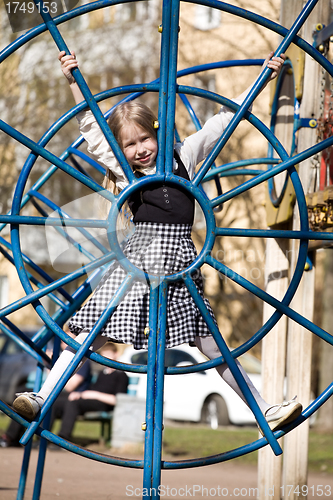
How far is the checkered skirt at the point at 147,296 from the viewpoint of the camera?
6.86 feet

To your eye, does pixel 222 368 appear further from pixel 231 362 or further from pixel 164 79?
pixel 164 79

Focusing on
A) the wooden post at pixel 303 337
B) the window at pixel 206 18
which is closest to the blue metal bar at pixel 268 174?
the wooden post at pixel 303 337

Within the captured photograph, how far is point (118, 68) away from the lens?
11047 millimetres

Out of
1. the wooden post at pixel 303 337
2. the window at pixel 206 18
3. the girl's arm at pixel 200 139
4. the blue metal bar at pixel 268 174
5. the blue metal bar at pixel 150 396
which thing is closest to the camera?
the blue metal bar at pixel 150 396

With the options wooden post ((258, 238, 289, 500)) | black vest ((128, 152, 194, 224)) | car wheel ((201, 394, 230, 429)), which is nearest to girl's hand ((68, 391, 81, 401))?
car wheel ((201, 394, 230, 429))

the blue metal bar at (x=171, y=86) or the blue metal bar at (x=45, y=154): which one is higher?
the blue metal bar at (x=171, y=86)

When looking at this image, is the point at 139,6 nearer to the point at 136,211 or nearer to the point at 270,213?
the point at 270,213

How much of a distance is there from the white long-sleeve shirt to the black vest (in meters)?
0.14

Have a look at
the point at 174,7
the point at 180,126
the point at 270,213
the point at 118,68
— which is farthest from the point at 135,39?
the point at 174,7

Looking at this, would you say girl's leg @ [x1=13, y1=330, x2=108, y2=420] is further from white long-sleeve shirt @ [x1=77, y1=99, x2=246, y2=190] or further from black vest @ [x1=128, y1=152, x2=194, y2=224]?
white long-sleeve shirt @ [x1=77, y1=99, x2=246, y2=190]

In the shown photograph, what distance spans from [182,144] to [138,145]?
0.68ft

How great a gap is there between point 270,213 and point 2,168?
23.8ft

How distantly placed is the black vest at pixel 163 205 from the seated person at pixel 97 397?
4.64 m

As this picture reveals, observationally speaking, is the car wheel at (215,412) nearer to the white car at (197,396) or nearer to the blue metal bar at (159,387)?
the white car at (197,396)
